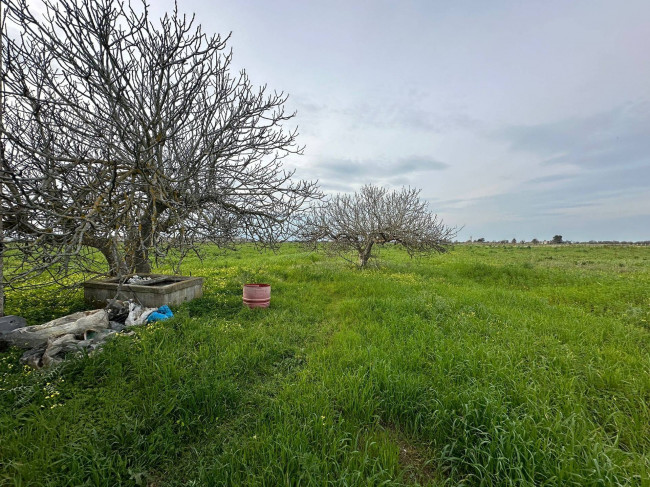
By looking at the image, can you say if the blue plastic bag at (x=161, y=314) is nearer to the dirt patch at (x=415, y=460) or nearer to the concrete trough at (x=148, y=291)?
the concrete trough at (x=148, y=291)

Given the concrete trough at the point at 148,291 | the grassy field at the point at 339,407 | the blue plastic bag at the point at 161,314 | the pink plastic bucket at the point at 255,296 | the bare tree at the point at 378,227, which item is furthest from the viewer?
the bare tree at the point at 378,227

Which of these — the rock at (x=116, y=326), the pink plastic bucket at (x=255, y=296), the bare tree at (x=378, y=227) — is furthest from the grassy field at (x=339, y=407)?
the bare tree at (x=378, y=227)

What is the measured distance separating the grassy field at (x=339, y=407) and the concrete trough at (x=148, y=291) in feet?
3.29

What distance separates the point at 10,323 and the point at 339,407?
17.7 feet

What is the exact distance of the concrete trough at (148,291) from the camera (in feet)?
18.4

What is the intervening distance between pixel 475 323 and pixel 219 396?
4.70 meters

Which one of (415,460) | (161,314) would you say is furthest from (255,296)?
(415,460)

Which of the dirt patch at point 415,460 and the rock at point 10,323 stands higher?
the rock at point 10,323

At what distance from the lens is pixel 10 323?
166 inches

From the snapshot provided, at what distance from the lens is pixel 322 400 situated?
2893 millimetres

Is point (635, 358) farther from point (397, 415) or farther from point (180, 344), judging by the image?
point (180, 344)

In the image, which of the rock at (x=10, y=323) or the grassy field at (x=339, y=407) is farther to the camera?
the rock at (x=10, y=323)

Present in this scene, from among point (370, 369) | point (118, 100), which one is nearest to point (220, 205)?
point (118, 100)

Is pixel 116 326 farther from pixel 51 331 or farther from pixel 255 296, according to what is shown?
pixel 255 296
